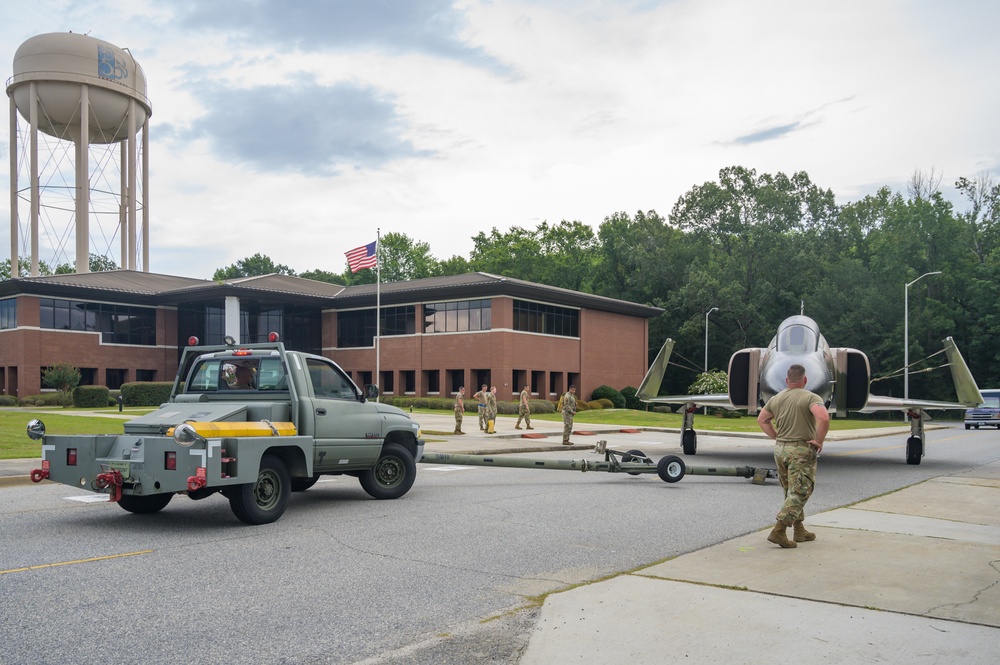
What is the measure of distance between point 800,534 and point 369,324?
54525 mm

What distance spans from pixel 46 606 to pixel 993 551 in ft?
28.7

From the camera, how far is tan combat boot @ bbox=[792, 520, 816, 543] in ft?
29.2

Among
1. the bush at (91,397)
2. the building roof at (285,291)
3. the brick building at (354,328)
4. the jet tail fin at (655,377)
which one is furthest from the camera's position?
the brick building at (354,328)

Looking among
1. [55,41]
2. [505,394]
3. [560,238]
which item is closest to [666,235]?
[560,238]

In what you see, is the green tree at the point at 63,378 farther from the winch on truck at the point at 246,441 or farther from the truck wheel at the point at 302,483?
the winch on truck at the point at 246,441

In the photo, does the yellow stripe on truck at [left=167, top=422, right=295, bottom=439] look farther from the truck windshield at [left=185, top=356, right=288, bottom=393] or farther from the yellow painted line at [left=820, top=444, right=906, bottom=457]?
the yellow painted line at [left=820, top=444, right=906, bottom=457]

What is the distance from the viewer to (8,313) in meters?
55.1

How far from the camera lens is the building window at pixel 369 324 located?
195 feet

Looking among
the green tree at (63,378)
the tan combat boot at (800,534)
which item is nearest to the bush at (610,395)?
the green tree at (63,378)

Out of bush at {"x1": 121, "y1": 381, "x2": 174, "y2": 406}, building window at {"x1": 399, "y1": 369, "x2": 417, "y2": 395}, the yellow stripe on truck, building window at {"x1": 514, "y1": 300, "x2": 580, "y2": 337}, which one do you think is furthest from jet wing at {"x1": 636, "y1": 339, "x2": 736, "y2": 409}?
building window at {"x1": 399, "y1": 369, "x2": 417, "y2": 395}

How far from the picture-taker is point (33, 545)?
27.3 feet

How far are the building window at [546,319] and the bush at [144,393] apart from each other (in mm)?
22067

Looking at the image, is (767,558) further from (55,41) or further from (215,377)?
(55,41)

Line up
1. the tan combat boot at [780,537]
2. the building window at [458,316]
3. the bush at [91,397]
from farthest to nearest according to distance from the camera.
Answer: the building window at [458,316] → the bush at [91,397] → the tan combat boot at [780,537]
